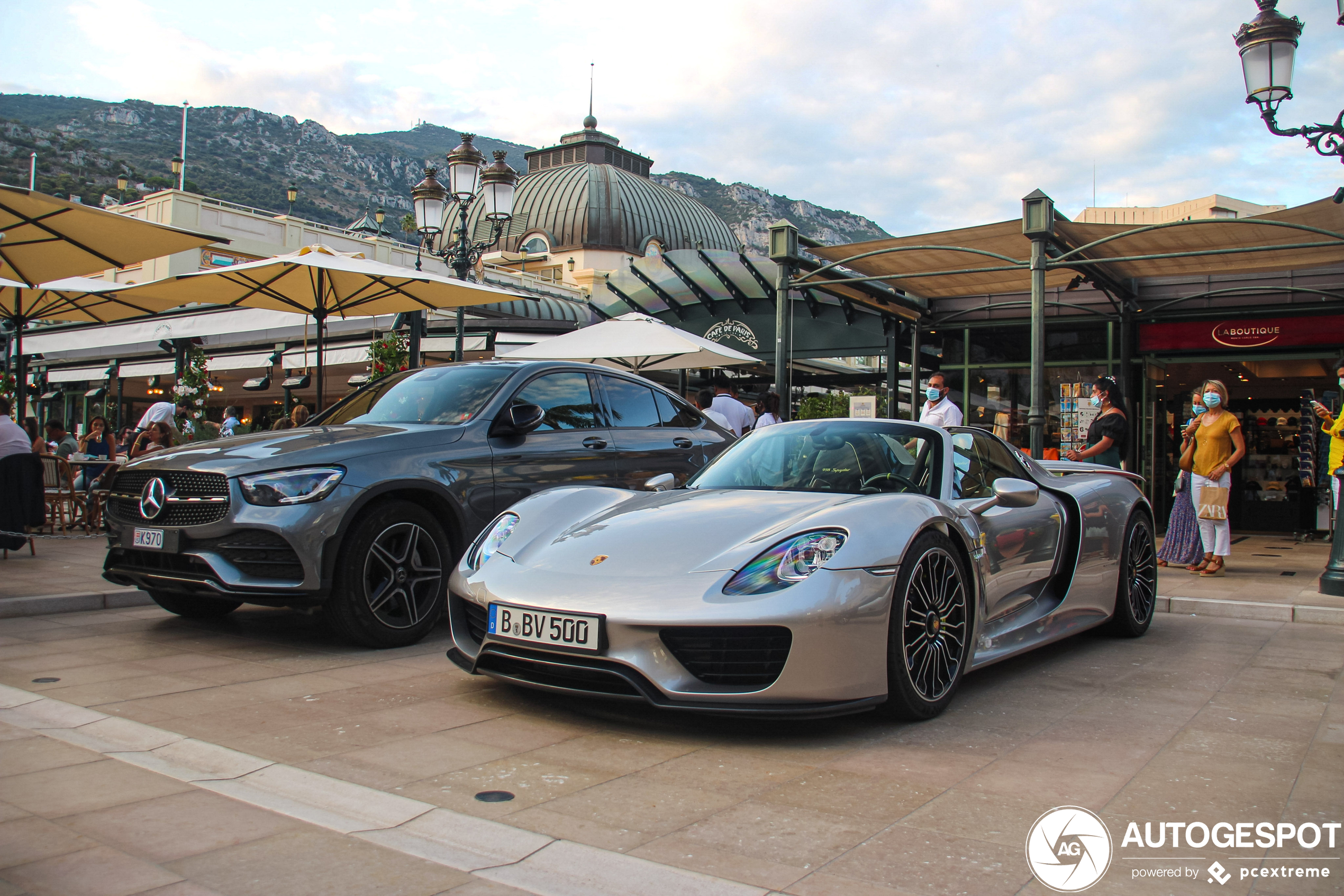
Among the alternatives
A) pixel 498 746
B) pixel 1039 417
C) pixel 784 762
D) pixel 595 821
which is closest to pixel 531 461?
pixel 498 746

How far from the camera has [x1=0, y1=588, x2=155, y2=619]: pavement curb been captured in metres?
5.94

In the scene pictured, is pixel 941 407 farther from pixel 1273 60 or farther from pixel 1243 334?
pixel 1243 334

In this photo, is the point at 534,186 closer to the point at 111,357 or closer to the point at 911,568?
the point at 111,357

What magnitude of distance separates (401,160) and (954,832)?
147061 mm

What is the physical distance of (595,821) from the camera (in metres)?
2.71

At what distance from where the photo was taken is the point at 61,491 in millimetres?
9961

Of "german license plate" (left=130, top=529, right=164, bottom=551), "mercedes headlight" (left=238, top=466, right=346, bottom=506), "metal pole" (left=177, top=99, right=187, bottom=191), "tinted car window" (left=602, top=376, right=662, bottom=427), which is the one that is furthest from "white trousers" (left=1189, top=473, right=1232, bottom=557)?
"metal pole" (left=177, top=99, right=187, bottom=191)

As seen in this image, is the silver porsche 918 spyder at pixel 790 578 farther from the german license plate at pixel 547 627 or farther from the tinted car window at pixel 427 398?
the tinted car window at pixel 427 398

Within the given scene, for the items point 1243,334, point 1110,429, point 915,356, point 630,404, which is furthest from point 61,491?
point 1243,334

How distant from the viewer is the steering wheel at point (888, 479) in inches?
172

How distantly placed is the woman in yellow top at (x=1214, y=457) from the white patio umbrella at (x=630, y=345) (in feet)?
16.3

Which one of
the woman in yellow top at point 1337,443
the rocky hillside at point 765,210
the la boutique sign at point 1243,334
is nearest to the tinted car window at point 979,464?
the woman in yellow top at point 1337,443

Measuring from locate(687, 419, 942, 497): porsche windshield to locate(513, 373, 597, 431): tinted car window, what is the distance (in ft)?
5.29

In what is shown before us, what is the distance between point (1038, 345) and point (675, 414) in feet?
14.3
